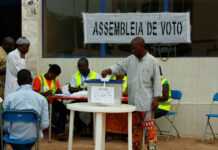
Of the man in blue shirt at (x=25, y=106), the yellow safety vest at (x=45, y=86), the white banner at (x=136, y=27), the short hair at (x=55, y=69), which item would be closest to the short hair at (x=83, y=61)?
the short hair at (x=55, y=69)

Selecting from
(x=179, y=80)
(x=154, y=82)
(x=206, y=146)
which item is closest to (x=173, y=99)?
(x=179, y=80)

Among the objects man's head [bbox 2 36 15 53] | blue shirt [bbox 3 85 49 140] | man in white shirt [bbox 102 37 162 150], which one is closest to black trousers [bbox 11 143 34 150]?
blue shirt [bbox 3 85 49 140]

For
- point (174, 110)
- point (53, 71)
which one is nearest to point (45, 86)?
point (53, 71)

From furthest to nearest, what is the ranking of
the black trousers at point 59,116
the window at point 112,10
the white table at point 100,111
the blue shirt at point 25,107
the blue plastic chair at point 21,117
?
the window at point 112,10, the black trousers at point 59,116, the white table at point 100,111, the blue shirt at point 25,107, the blue plastic chair at point 21,117

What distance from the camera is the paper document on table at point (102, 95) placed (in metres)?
7.25

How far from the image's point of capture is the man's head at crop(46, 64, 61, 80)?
10078mm

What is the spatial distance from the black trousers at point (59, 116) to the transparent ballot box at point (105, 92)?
297 centimetres

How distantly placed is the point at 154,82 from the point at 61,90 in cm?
290

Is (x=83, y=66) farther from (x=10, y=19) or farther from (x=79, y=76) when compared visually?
(x=10, y=19)

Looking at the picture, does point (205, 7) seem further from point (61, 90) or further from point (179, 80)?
point (61, 90)

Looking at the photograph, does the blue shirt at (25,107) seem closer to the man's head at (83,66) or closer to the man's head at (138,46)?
the man's head at (138,46)

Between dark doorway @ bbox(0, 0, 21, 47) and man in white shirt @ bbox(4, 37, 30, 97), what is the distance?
3377 millimetres

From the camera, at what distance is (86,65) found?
33.1 ft

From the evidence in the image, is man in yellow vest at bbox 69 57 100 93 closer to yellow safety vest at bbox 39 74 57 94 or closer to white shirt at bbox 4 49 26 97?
yellow safety vest at bbox 39 74 57 94
